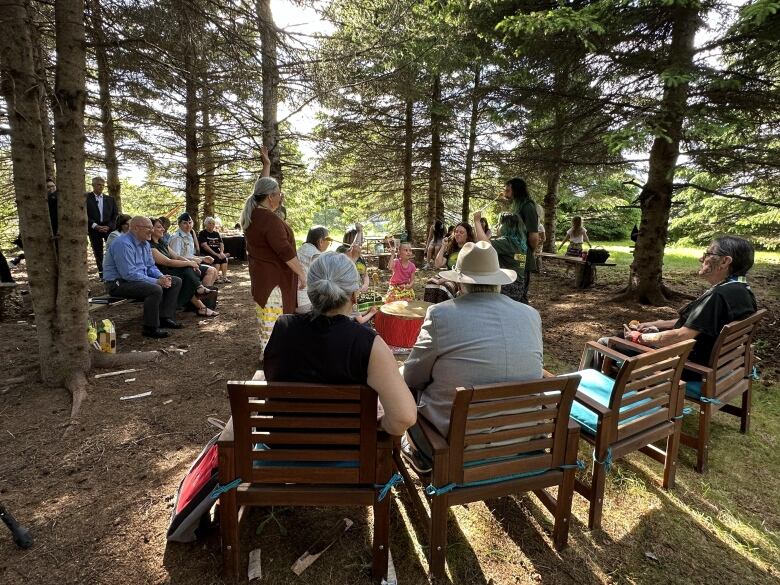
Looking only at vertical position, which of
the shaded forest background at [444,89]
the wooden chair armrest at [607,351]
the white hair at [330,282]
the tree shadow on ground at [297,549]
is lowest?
the tree shadow on ground at [297,549]

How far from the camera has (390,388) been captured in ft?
5.65

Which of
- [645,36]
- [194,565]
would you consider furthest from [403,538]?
[645,36]

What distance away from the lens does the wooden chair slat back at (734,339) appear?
2707mm

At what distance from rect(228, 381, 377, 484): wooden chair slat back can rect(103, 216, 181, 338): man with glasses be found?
165 inches

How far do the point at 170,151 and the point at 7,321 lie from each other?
7.03m

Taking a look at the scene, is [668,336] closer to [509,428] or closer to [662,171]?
[509,428]

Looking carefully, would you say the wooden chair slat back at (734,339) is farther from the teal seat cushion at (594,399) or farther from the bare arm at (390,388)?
the bare arm at (390,388)

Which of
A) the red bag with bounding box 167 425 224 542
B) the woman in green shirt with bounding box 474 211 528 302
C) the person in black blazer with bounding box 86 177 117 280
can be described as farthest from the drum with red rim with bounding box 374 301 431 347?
the person in black blazer with bounding box 86 177 117 280

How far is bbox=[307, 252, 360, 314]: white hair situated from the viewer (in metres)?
1.80

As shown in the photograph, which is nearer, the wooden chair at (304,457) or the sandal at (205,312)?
the wooden chair at (304,457)

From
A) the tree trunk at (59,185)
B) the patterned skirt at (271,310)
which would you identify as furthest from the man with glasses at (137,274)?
the patterned skirt at (271,310)

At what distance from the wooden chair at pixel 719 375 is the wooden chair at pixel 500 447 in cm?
141

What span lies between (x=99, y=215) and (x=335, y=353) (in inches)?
342

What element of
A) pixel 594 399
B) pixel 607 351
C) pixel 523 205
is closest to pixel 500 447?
pixel 594 399
